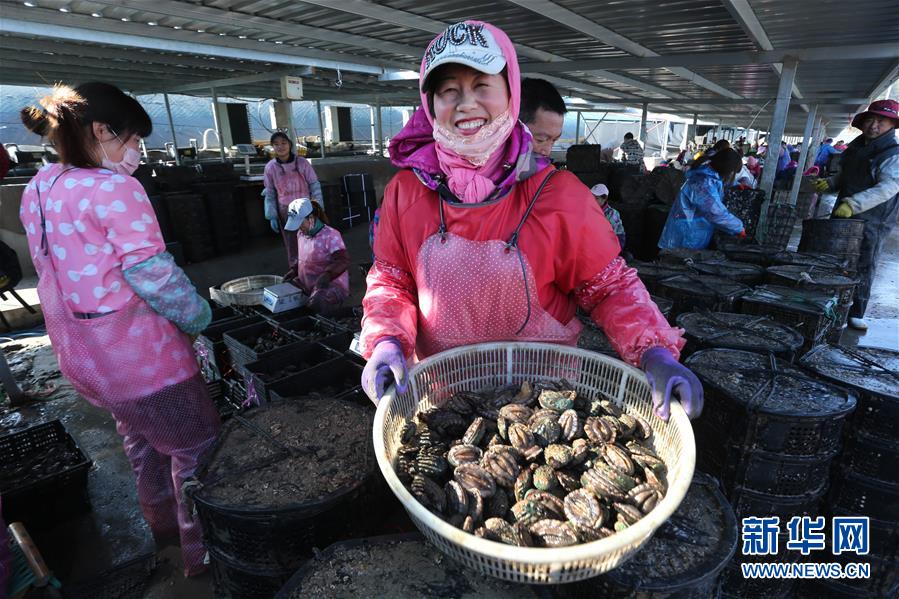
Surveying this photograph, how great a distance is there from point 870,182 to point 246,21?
7.77 metres

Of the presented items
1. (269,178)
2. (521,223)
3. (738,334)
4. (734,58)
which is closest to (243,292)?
(269,178)

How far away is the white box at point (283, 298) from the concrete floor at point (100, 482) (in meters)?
1.60

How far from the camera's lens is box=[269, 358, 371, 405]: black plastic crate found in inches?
115

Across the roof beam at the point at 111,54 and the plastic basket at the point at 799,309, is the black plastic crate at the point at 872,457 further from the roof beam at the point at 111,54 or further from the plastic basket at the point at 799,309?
the roof beam at the point at 111,54

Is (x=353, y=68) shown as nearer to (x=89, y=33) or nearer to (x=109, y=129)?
(x=89, y=33)

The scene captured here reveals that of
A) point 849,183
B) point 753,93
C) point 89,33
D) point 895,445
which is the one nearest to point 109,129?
point 895,445

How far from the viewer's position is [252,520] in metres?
1.56

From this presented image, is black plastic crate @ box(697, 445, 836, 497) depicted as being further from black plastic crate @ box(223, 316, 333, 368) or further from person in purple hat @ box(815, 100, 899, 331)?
person in purple hat @ box(815, 100, 899, 331)

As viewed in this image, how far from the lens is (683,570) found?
147 centimetres

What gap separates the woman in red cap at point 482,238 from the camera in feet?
5.07

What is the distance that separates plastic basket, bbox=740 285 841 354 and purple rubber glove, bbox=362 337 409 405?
3057 mm

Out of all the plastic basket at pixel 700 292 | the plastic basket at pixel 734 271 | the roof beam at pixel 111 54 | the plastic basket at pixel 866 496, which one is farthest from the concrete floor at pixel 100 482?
the roof beam at pixel 111 54

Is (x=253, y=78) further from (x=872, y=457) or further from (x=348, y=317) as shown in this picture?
(x=872, y=457)

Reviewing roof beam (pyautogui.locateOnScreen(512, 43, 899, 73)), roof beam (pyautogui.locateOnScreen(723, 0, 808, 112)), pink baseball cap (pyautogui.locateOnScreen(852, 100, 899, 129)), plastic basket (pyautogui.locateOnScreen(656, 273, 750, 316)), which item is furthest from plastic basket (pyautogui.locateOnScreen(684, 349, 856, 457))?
roof beam (pyautogui.locateOnScreen(512, 43, 899, 73))
